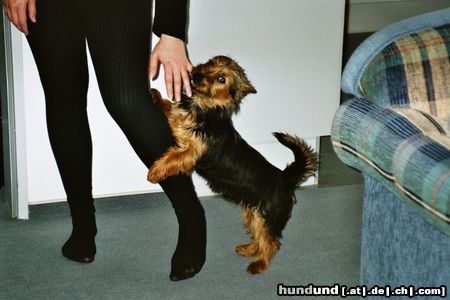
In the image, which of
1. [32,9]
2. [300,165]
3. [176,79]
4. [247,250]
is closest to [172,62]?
[176,79]

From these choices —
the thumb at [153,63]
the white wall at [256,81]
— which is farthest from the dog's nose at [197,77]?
the white wall at [256,81]

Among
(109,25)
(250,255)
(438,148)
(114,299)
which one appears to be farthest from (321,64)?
(438,148)

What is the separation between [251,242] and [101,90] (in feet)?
2.29

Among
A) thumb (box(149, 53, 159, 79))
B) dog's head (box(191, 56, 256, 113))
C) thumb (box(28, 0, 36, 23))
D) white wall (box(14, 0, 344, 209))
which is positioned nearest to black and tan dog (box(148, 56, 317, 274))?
dog's head (box(191, 56, 256, 113))

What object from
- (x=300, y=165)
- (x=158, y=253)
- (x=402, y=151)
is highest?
(x=402, y=151)

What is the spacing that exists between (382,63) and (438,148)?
30 cm

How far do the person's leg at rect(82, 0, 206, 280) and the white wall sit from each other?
1.47 feet

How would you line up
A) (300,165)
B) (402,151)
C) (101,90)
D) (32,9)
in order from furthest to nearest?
(300,165), (101,90), (32,9), (402,151)

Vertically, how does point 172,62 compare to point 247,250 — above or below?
above

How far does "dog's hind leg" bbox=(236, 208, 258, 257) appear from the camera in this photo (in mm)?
2236

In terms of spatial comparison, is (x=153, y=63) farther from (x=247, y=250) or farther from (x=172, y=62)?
(x=247, y=250)

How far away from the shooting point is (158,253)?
91.4 inches

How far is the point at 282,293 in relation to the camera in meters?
2.08

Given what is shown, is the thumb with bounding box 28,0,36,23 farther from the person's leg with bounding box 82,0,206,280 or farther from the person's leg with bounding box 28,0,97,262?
the person's leg with bounding box 82,0,206,280
